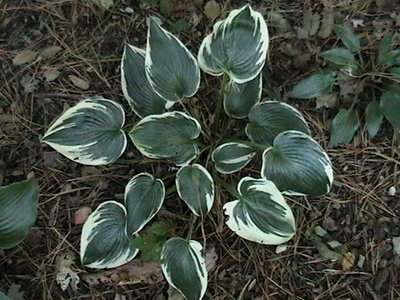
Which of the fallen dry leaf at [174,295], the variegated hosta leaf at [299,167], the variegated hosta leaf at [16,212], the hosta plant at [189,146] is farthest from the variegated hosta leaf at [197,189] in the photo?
the variegated hosta leaf at [16,212]

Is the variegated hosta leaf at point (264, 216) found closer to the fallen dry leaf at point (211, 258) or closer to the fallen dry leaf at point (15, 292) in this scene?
the fallen dry leaf at point (211, 258)

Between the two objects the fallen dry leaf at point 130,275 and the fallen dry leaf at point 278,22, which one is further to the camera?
the fallen dry leaf at point 278,22

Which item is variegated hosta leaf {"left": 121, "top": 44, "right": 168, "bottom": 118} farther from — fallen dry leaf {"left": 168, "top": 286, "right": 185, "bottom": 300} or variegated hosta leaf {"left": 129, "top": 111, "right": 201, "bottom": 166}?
fallen dry leaf {"left": 168, "top": 286, "right": 185, "bottom": 300}


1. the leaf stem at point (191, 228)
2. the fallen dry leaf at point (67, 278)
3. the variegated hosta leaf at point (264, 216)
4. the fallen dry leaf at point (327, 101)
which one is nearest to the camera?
the variegated hosta leaf at point (264, 216)

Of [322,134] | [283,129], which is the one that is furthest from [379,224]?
[283,129]

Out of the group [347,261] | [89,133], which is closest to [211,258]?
[347,261]

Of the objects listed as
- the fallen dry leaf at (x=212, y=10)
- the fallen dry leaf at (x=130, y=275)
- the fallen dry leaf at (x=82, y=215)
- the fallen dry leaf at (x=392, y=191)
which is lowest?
the fallen dry leaf at (x=130, y=275)
